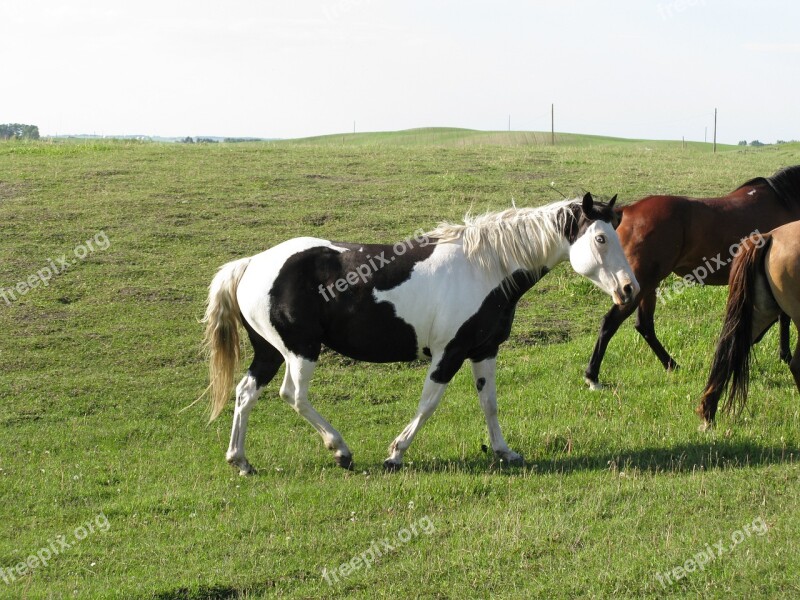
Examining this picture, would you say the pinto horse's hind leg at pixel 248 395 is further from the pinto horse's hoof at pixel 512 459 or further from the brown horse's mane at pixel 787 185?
the brown horse's mane at pixel 787 185

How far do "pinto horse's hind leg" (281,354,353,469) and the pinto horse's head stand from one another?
2.36m

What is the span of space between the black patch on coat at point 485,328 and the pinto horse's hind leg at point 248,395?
4.65 ft

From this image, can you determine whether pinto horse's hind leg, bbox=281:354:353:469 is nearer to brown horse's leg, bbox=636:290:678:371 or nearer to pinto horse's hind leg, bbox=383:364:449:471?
pinto horse's hind leg, bbox=383:364:449:471

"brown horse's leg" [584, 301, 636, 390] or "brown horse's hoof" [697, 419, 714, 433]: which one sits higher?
"brown horse's leg" [584, 301, 636, 390]

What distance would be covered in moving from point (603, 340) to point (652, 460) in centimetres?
244

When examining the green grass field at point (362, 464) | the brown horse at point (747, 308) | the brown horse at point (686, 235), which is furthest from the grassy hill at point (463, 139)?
the brown horse at point (747, 308)

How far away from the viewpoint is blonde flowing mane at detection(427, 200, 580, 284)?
708 cm

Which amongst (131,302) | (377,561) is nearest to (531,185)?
(131,302)

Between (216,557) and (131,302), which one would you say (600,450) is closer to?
(216,557)

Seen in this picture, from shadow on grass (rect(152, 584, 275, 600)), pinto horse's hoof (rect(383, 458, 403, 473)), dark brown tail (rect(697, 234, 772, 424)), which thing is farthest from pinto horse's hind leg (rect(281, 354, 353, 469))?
dark brown tail (rect(697, 234, 772, 424))

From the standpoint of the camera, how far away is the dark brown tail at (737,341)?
767cm

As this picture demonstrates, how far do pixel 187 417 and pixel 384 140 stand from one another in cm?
5209

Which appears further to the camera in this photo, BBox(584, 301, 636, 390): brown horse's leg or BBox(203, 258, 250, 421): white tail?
BBox(584, 301, 636, 390): brown horse's leg

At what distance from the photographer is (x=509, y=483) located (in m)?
6.70
